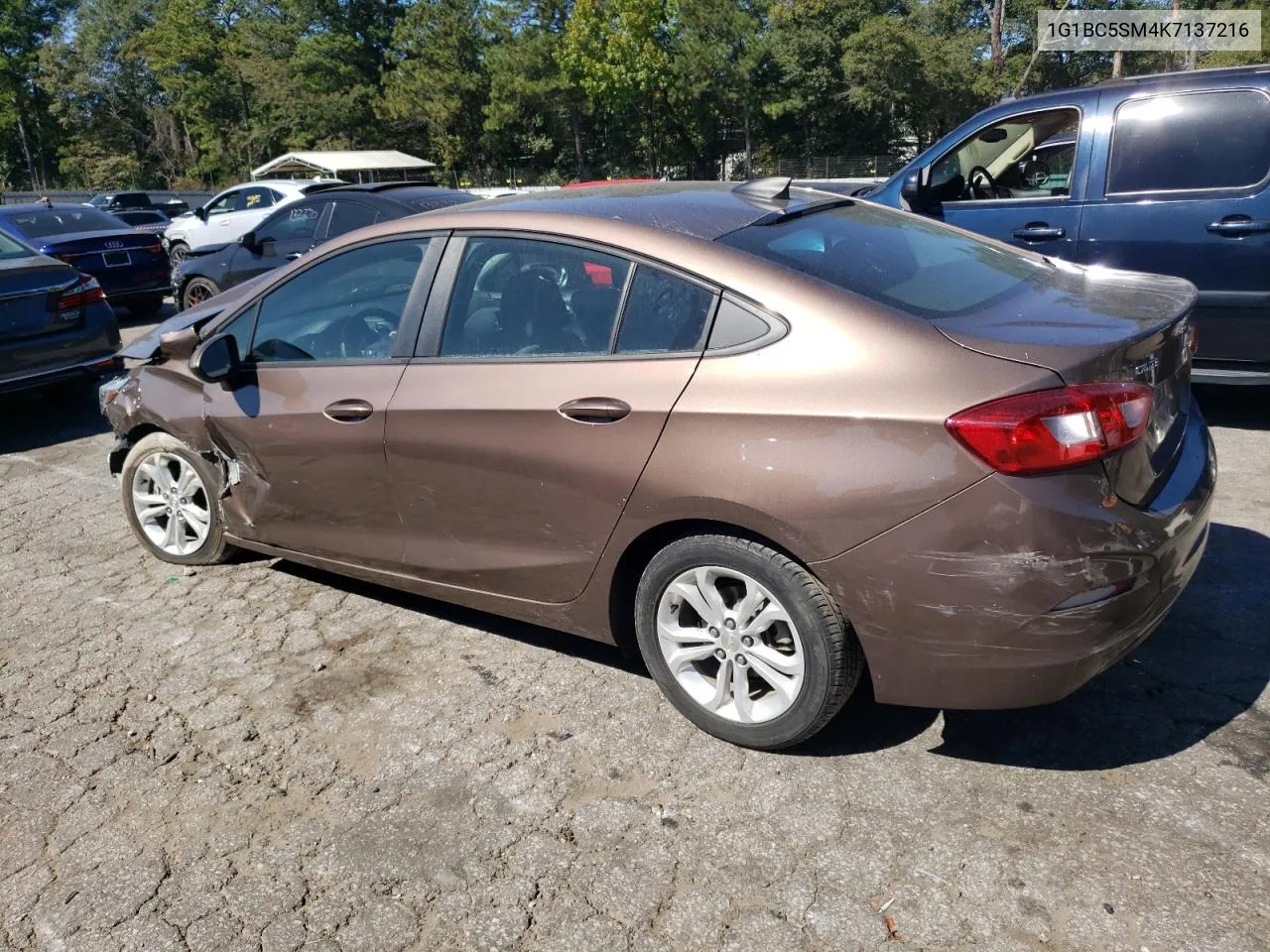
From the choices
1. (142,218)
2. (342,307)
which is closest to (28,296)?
(342,307)

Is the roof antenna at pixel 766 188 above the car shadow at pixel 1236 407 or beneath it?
above

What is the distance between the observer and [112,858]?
283 cm

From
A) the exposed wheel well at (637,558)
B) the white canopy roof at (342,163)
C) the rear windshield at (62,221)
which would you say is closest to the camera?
the exposed wheel well at (637,558)

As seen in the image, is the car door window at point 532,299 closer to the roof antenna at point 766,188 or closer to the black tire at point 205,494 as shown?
the roof antenna at point 766,188

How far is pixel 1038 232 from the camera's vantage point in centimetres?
614

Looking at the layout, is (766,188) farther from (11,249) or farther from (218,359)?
(11,249)

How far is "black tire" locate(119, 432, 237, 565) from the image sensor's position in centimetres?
448

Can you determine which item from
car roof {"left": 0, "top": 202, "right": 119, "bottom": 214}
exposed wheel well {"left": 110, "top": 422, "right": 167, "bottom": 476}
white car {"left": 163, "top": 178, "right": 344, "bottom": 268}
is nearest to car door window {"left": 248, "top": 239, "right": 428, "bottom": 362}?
exposed wheel well {"left": 110, "top": 422, "right": 167, "bottom": 476}

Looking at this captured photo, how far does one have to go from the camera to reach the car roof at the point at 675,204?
130 inches

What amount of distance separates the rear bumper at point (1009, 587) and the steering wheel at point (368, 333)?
185 cm

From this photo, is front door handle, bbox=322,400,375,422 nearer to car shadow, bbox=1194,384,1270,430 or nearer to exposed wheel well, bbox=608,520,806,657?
exposed wheel well, bbox=608,520,806,657

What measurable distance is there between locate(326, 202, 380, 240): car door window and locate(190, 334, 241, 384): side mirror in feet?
18.3

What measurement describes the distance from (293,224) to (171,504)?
617 cm

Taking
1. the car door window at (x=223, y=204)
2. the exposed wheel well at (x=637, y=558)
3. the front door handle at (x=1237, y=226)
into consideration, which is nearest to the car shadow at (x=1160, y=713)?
the exposed wheel well at (x=637, y=558)
